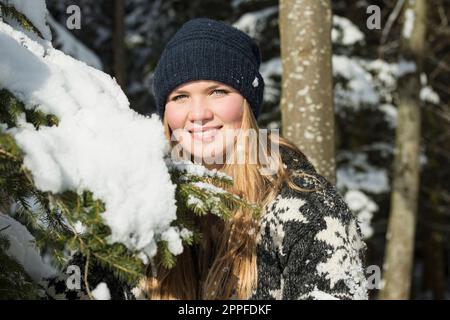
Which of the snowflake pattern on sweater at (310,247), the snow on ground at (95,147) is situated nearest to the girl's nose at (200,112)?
the snowflake pattern on sweater at (310,247)

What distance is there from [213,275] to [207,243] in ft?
0.52

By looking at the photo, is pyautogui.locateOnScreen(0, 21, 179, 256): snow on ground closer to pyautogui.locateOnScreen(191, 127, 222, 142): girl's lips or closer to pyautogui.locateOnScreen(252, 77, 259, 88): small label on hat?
pyautogui.locateOnScreen(191, 127, 222, 142): girl's lips

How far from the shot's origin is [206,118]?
9.23ft

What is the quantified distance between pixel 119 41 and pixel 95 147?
1403cm

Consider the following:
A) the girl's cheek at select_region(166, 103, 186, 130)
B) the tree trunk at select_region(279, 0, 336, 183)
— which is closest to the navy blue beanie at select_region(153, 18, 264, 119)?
the girl's cheek at select_region(166, 103, 186, 130)

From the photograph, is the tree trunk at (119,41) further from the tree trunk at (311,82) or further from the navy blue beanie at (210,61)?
the navy blue beanie at (210,61)

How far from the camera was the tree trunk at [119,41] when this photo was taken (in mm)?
15141

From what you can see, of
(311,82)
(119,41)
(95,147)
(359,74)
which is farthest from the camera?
(119,41)

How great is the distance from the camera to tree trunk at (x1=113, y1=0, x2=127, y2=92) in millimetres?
15141

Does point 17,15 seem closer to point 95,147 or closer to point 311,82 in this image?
point 95,147

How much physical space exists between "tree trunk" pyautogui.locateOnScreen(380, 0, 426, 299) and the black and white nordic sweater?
9.13 metres

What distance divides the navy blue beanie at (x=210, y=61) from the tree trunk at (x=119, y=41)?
12033mm

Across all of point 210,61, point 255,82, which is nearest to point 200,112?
point 210,61
